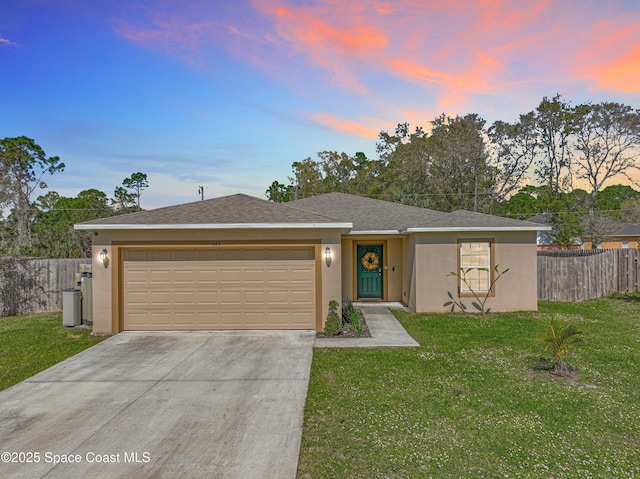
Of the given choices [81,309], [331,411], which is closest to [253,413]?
[331,411]

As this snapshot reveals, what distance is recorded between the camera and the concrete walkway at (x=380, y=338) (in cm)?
752

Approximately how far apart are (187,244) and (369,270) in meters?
6.39

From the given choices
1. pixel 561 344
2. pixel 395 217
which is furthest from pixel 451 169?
pixel 561 344

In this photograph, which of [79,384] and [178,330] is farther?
[178,330]

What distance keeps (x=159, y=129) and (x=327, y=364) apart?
15731mm

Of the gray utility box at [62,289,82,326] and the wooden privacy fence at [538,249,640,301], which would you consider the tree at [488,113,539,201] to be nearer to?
the wooden privacy fence at [538,249,640,301]

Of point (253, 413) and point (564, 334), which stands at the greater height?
point (564, 334)

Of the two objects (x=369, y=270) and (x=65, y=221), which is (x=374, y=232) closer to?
(x=369, y=270)

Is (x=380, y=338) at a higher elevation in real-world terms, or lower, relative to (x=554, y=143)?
lower

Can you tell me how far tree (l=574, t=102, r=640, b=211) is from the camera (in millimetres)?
26438

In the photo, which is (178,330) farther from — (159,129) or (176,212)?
(159,129)

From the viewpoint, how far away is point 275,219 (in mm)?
8828

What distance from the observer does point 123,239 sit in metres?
8.80

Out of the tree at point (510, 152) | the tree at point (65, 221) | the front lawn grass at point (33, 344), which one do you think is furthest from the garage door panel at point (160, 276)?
the tree at point (510, 152)
